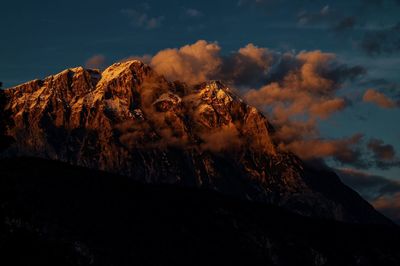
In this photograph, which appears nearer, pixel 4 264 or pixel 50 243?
pixel 4 264

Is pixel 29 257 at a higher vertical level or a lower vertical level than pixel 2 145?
lower

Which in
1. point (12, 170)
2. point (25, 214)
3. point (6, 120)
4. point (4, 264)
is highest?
point (6, 120)

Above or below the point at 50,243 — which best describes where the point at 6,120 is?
above

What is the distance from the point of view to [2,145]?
75188 millimetres

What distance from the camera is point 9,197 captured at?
70.3 m

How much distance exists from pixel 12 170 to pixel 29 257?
9.48m

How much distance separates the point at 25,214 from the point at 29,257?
392 cm

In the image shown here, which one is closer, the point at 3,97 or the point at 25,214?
the point at 25,214

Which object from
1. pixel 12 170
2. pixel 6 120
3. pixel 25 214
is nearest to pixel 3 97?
pixel 6 120

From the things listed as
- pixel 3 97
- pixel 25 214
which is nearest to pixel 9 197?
pixel 25 214

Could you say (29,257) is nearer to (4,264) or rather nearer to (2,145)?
(4,264)

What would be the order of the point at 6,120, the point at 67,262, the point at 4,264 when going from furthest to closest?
the point at 6,120 → the point at 67,262 → the point at 4,264

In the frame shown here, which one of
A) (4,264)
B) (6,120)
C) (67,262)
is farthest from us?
(6,120)

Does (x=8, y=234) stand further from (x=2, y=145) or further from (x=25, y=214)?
(x=2, y=145)
